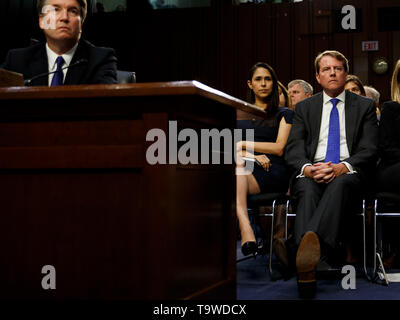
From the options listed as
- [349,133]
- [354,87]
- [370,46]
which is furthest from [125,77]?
[370,46]

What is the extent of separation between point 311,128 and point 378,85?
440 centimetres

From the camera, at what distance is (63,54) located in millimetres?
2051

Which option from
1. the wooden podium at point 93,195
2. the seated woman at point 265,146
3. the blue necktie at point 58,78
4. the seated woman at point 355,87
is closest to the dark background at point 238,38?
the seated woman at point 355,87

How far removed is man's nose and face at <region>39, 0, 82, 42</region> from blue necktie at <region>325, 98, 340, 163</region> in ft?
4.85

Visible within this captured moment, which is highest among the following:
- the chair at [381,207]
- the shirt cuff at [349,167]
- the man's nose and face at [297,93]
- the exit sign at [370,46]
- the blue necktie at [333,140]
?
the exit sign at [370,46]

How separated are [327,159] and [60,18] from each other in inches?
60.7

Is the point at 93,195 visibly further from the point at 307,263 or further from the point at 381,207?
the point at 381,207

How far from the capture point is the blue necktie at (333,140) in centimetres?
288

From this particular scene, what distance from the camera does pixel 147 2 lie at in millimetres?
7727

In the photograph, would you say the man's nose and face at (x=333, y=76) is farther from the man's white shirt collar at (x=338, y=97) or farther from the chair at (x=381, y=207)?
the chair at (x=381, y=207)

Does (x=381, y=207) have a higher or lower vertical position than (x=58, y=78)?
lower

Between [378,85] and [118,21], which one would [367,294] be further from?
[118,21]
